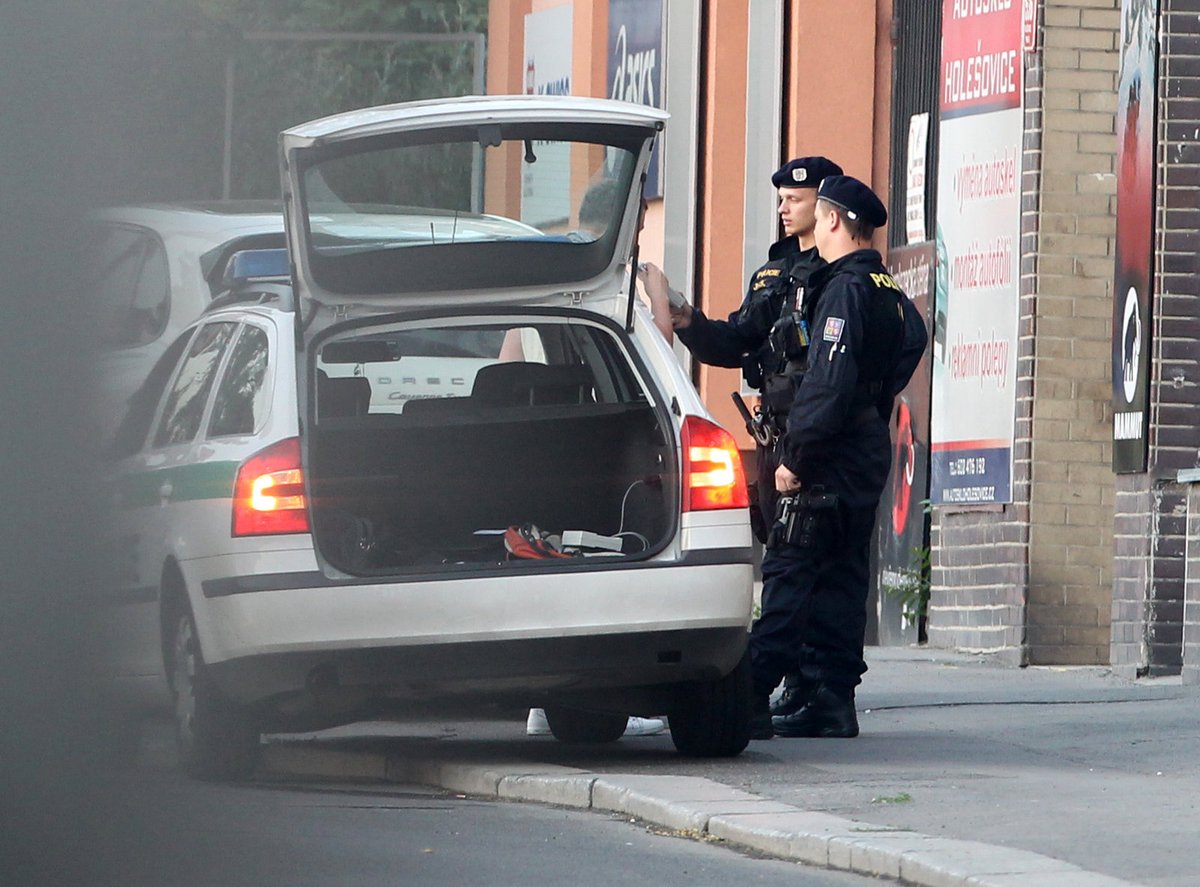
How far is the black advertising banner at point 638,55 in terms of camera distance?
19.2 meters

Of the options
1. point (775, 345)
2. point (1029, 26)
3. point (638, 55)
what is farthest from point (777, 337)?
point (638, 55)

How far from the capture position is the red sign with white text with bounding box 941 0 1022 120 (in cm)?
1313

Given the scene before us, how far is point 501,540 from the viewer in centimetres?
848

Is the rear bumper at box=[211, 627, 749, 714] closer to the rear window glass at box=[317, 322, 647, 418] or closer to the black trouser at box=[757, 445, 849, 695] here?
the rear window glass at box=[317, 322, 647, 418]

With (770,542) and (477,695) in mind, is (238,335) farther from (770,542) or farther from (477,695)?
(770,542)

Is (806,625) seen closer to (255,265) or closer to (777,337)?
(777,337)

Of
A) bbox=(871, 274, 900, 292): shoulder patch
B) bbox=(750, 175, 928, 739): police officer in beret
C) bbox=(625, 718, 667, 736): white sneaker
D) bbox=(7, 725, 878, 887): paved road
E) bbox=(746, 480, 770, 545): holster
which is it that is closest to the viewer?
bbox=(7, 725, 878, 887): paved road

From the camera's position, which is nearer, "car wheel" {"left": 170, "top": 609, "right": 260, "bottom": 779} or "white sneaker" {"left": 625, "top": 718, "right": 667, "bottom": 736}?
"car wheel" {"left": 170, "top": 609, "right": 260, "bottom": 779}

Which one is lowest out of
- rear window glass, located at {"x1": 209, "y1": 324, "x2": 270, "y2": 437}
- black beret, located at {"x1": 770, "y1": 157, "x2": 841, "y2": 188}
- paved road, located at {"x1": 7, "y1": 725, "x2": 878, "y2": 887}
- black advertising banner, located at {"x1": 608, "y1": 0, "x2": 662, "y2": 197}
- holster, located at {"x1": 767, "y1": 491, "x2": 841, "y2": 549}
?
paved road, located at {"x1": 7, "y1": 725, "x2": 878, "y2": 887}

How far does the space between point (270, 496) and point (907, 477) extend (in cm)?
768

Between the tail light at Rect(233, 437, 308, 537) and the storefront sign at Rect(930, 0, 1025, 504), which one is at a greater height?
the storefront sign at Rect(930, 0, 1025, 504)

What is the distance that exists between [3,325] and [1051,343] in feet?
33.9

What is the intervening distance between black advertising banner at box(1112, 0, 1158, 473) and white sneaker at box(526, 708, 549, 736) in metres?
3.33

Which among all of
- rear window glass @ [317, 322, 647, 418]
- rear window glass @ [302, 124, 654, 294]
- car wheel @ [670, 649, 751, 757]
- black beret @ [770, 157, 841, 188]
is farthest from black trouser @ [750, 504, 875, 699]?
rear window glass @ [302, 124, 654, 294]
